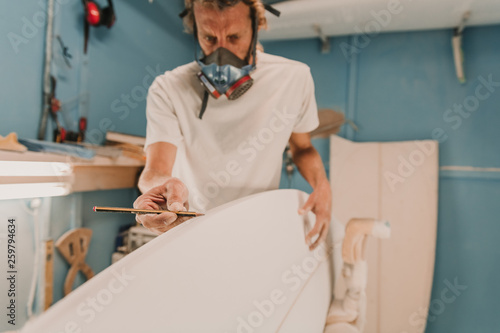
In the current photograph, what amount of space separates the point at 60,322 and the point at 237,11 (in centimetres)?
86

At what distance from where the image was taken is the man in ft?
2.75

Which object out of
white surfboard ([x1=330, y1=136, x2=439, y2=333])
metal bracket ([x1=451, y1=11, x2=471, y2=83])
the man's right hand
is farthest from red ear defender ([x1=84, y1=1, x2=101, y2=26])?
metal bracket ([x1=451, y1=11, x2=471, y2=83])

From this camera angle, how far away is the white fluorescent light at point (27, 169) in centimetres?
56

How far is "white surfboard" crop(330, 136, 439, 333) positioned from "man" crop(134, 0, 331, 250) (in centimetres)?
72

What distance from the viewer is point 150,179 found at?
737mm

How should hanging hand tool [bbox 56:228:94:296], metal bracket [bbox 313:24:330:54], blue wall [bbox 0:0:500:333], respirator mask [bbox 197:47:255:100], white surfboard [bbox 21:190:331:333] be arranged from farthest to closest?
blue wall [bbox 0:0:500:333]
metal bracket [bbox 313:24:330:54]
hanging hand tool [bbox 56:228:94:296]
respirator mask [bbox 197:47:255:100]
white surfboard [bbox 21:190:331:333]

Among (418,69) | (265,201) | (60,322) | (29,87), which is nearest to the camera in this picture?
(60,322)

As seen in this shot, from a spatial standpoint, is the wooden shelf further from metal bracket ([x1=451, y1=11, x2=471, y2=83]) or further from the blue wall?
metal bracket ([x1=451, y1=11, x2=471, y2=83])

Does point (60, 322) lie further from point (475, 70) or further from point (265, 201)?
point (475, 70)

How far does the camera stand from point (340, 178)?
5.85 ft

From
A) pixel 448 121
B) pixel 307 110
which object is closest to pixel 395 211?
pixel 448 121

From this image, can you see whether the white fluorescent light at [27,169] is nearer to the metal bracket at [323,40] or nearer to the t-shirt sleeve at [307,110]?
the t-shirt sleeve at [307,110]

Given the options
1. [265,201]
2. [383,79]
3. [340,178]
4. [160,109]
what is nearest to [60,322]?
[265,201]

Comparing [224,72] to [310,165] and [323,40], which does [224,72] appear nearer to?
[310,165]
